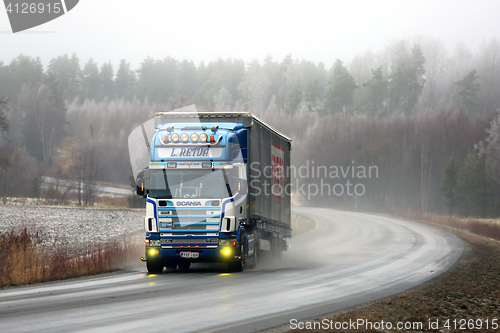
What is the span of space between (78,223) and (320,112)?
73722mm

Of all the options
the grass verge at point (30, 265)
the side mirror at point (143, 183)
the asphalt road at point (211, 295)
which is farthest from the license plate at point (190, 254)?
the grass verge at point (30, 265)

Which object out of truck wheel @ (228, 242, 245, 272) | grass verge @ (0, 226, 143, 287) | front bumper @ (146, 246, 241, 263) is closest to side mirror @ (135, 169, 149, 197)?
front bumper @ (146, 246, 241, 263)

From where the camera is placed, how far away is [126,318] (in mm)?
9102

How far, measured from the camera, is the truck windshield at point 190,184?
50.5 feet

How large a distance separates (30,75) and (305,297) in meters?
141

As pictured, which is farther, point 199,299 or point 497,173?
point 497,173

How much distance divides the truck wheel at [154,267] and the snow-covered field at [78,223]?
12.8 metres

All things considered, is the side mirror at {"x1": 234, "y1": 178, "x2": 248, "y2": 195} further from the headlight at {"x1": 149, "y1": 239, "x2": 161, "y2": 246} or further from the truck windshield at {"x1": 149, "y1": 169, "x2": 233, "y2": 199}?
the headlight at {"x1": 149, "y1": 239, "x2": 161, "y2": 246}

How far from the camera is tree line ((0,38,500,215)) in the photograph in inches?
3250

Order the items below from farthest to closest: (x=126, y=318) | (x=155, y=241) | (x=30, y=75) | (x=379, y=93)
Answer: (x=30, y=75) < (x=379, y=93) < (x=155, y=241) < (x=126, y=318)

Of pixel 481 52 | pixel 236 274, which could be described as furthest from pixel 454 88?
pixel 236 274

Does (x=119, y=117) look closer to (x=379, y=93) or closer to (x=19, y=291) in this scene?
(x=379, y=93)

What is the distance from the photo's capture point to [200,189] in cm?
1543

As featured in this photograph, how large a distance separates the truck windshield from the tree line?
38085 mm
